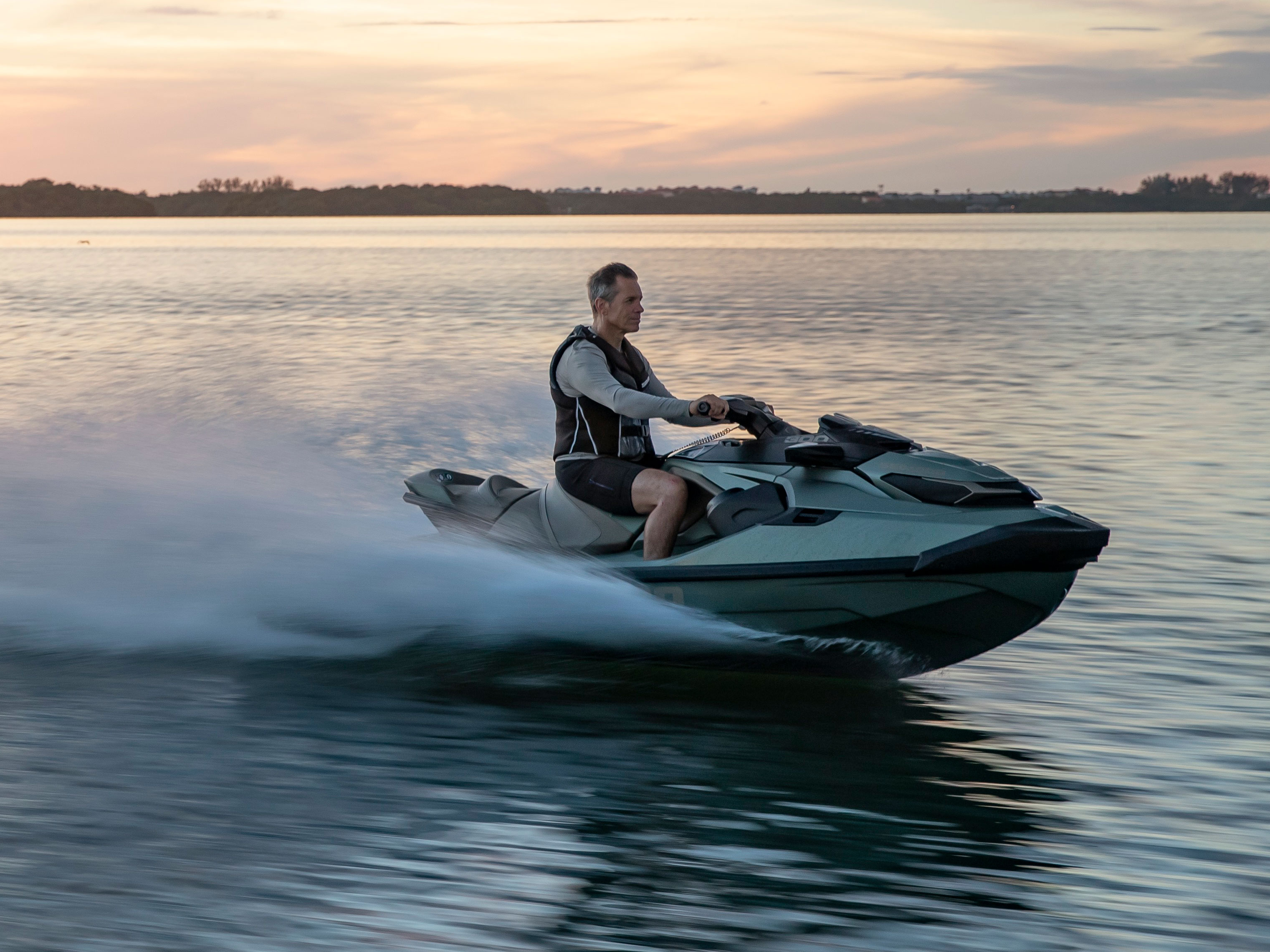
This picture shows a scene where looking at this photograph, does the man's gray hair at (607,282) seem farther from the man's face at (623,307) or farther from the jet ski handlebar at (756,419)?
the jet ski handlebar at (756,419)

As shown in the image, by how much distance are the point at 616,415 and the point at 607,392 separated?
0.24m

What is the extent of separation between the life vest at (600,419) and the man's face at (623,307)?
87mm

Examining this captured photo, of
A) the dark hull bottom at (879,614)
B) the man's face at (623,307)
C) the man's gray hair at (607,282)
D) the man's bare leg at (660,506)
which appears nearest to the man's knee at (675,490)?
the man's bare leg at (660,506)

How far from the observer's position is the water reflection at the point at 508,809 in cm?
339

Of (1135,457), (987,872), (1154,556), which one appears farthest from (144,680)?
(1135,457)

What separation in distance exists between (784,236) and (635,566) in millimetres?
107257

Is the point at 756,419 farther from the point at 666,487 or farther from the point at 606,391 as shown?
the point at 606,391

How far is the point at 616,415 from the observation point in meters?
5.32

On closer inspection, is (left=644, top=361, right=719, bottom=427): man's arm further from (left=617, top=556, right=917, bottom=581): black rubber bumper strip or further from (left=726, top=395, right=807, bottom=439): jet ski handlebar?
(left=617, top=556, right=917, bottom=581): black rubber bumper strip

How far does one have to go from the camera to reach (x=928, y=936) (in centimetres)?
327

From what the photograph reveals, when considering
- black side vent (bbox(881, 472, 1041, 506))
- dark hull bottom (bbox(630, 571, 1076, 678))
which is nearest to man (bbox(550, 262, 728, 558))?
dark hull bottom (bbox(630, 571, 1076, 678))

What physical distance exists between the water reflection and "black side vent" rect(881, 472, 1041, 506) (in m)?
0.87

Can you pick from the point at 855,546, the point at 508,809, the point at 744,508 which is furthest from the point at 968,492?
the point at 508,809

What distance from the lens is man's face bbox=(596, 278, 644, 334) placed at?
5.17 metres
